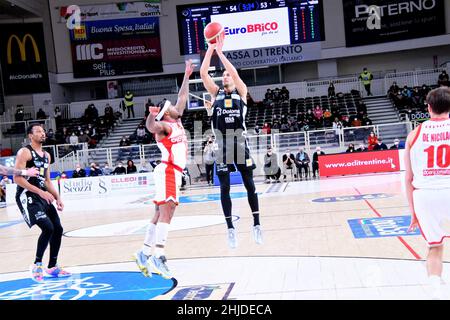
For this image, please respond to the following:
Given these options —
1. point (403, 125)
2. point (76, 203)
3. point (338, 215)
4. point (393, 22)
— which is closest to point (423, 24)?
point (393, 22)

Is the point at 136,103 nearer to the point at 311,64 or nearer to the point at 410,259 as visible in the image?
the point at 311,64

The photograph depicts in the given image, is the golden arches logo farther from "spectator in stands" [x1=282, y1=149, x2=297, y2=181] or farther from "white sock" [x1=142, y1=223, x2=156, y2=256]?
"white sock" [x1=142, y1=223, x2=156, y2=256]

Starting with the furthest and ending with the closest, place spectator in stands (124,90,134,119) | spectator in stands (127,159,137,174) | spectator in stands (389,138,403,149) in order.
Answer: spectator in stands (124,90,134,119), spectator in stands (127,159,137,174), spectator in stands (389,138,403,149)

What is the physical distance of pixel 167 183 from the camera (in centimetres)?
636

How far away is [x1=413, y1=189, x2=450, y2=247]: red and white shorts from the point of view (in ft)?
14.1

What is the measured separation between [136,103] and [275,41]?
953 centimetres

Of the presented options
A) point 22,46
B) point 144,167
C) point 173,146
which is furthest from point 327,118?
point 173,146

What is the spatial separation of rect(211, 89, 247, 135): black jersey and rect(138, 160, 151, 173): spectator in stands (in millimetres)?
16474

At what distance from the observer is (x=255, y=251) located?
8078 mm

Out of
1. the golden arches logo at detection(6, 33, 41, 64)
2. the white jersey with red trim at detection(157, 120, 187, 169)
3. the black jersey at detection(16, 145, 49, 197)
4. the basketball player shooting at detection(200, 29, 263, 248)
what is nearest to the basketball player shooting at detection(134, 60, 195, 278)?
the white jersey with red trim at detection(157, 120, 187, 169)

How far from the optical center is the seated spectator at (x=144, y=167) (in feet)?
76.8

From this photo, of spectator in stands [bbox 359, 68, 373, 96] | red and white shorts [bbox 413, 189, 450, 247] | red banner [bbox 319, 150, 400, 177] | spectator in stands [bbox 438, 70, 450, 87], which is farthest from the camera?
spectator in stands [bbox 359, 68, 373, 96]

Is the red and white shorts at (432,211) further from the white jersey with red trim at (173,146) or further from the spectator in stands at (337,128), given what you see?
the spectator in stands at (337,128)

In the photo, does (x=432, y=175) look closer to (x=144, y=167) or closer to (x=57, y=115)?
(x=144, y=167)
